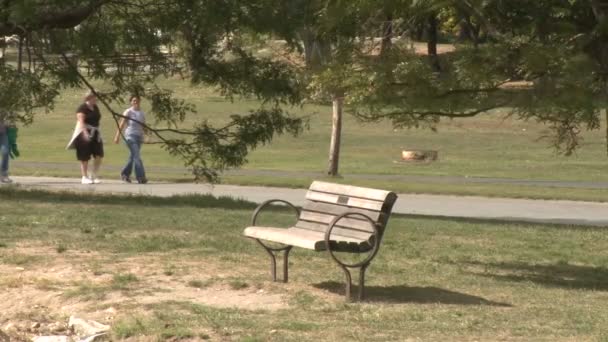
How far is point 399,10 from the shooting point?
411 inches

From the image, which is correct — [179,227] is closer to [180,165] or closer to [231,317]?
[231,317]

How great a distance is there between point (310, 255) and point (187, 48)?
6655 mm

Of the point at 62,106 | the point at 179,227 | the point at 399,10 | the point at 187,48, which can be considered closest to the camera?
the point at 399,10

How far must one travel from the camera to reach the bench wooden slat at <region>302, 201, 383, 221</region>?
9667 mm

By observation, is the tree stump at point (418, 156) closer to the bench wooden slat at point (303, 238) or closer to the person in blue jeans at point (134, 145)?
the person in blue jeans at point (134, 145)

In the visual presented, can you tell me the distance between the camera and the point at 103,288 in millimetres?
9766

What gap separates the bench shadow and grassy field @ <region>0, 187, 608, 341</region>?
0.02 m

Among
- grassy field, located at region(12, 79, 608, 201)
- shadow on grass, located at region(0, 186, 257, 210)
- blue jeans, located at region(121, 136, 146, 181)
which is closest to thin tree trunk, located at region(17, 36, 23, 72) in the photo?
shadow on grass, located at region(0, 186, 257, 210)

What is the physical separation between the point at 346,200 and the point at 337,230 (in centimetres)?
25

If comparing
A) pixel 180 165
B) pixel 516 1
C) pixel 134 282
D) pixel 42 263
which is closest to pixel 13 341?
pixel 134 282

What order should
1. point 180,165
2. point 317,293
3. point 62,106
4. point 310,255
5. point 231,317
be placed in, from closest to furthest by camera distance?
point 231,317, point 317,293, point 310,255, point 180,165, point 62,106

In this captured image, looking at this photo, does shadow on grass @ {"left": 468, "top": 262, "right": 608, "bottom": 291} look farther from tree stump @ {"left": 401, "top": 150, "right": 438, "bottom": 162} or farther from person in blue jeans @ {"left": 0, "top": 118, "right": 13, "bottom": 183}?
tree stump @ {"left": 401, "top": 150, "right": 438, "bottom": 162}

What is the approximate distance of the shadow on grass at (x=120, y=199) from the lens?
16.8 m

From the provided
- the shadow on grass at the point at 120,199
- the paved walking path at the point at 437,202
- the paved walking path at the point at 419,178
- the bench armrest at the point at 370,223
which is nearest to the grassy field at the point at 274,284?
the bench armrest at the point at 370,223
